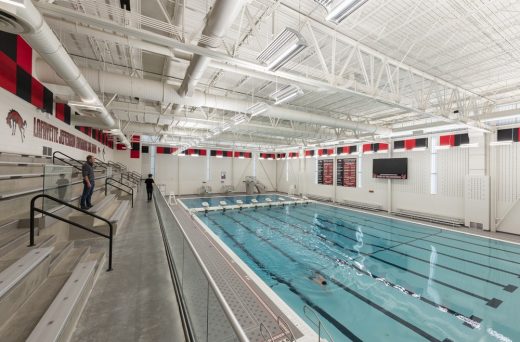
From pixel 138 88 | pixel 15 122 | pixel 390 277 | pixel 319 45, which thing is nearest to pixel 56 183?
pixel 15 122

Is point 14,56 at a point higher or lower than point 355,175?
higher

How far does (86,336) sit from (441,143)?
1436cm

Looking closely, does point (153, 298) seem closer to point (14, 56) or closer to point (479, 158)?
point (14, 56)

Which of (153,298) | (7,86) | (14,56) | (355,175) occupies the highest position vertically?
(14,56)

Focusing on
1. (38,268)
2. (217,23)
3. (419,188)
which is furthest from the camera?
(419,188)

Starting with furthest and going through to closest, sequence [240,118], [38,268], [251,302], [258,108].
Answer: [240,118] → [258,108] → [251,302] → [38,268]

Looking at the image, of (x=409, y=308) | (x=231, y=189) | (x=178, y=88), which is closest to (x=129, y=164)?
(x=231, y=189)

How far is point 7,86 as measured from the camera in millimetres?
4035

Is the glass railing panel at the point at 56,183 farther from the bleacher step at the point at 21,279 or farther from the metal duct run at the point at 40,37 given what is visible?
the metal duct run at the point at 40,37

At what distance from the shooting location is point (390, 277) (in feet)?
17.4

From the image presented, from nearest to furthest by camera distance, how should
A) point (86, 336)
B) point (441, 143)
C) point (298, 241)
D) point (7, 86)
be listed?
point (86, 336) → point (7, 86) → point (298, 241) → point (441, 143)

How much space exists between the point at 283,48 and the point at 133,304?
4015mm

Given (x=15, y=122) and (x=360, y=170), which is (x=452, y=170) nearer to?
(x=360, y=170)

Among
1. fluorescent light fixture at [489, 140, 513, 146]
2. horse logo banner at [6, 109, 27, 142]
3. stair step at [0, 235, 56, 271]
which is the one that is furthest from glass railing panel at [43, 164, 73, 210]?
fluorescent light fixture at [489, 140, 513, 146]
